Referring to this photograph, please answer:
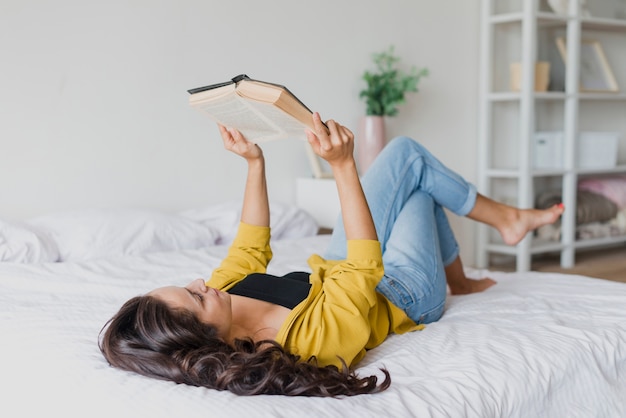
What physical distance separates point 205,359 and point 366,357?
38 centimetres

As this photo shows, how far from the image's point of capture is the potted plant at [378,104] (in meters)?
3.43

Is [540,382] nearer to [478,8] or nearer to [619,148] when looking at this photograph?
[478,8]

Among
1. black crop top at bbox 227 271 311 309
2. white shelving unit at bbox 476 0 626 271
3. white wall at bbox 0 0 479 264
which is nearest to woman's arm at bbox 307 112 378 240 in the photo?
black crop top at bbox 227 271 311 309

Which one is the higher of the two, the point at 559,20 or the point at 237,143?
the point at 559,20

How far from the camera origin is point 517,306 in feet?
5.85

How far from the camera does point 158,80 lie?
9.89ft

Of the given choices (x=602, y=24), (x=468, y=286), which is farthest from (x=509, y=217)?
(x=602, y=24)

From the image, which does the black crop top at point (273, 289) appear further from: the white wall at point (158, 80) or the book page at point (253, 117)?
the white wall at point (158, 80)

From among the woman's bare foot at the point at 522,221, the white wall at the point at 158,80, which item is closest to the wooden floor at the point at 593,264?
the white wall at the point at 158,80

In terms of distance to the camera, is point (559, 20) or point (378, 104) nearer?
point (378, 104)

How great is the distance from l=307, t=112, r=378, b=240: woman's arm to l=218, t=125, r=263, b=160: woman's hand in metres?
0.34

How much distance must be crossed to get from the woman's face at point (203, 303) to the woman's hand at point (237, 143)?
1.40 ft

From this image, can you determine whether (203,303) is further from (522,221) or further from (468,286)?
(522,221)

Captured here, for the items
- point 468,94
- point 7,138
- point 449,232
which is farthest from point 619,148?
point 7,138
